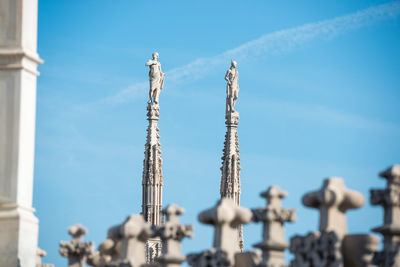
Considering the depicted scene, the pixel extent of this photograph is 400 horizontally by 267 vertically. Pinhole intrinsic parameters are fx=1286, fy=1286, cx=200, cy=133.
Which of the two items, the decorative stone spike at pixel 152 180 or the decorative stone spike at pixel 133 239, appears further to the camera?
the decorative stone spike at pixel 152 180

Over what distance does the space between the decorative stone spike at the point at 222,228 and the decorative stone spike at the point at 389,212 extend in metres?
1.14

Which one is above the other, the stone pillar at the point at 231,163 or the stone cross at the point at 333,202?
the stone pillar at the point at 231,163

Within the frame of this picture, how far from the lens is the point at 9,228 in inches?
552

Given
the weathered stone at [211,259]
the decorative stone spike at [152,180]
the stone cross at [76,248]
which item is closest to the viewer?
the weathered stone at [211,259]

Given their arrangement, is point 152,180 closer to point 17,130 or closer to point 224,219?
point 17,130

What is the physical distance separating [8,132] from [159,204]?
94.9 ft

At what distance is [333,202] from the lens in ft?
34.1

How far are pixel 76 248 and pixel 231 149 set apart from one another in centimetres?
3101

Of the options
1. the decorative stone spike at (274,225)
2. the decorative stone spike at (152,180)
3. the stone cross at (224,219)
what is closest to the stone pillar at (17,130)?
the stone cross at (224,219)

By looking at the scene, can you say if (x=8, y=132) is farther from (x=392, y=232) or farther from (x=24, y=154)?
(x=392, y=232)

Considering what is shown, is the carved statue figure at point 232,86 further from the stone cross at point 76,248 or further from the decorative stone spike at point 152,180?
the stone cross at point 76,248

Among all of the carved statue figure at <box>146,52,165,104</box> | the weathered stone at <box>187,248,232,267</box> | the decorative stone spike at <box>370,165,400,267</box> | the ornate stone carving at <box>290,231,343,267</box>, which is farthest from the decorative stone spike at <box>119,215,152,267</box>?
the carved statue figure at <box>146,52,165,104</box>

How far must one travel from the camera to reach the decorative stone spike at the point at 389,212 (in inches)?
406

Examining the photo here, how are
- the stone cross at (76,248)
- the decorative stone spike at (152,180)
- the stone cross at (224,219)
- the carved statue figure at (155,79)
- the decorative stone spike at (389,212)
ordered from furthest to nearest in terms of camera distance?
1. the carved statue figure at (155,79)
2. the decorative stone spike at (152,180)
3. the stone cross at (76,248)
4. the stone cross at (224,219)
5. the decorative stone spike at (389,212)
